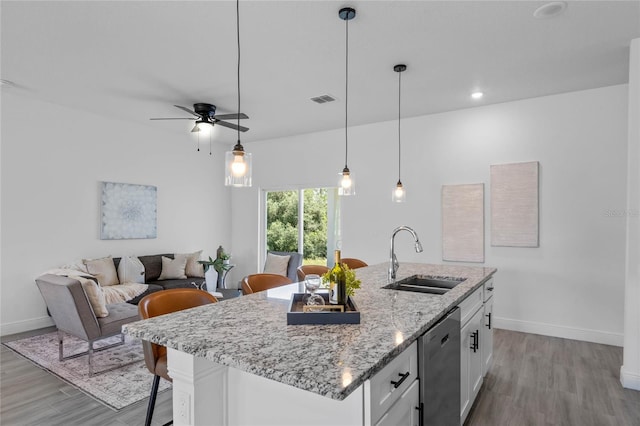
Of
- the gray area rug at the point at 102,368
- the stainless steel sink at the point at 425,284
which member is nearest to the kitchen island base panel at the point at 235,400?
the stainless steel sink at the point at 425,284

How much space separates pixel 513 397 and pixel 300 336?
2318 mm

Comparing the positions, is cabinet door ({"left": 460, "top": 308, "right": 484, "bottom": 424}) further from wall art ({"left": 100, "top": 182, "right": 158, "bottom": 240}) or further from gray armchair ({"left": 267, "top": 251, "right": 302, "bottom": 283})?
wall art ({"left": 100, "top": 182, "right": 158, "bottom": 240})

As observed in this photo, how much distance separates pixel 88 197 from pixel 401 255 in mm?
4640

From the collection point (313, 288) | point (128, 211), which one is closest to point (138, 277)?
point (128, 211)

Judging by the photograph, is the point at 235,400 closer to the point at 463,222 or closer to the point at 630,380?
the point at 630,380

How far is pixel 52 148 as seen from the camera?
4.74 m

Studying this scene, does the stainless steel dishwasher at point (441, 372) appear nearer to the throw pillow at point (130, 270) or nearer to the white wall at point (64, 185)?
the throw pillow at point (130, 270)

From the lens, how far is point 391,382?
127cm

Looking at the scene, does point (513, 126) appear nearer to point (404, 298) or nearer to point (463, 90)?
point (463, 90)

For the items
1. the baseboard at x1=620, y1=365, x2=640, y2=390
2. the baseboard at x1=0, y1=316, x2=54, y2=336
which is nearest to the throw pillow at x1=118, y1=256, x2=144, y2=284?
the baseboard at x1=0, y1=316, x2=54, y2=336

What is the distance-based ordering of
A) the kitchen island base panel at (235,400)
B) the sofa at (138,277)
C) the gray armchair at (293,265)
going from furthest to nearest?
1. the gray armchair at (293,265)
2. the sofa at (138,277)
3. the kitchen island base panel at (235,400)

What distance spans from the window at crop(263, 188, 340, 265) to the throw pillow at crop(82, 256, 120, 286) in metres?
2.76

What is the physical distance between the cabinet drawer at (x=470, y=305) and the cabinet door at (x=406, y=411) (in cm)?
79

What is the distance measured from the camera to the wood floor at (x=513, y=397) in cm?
248
